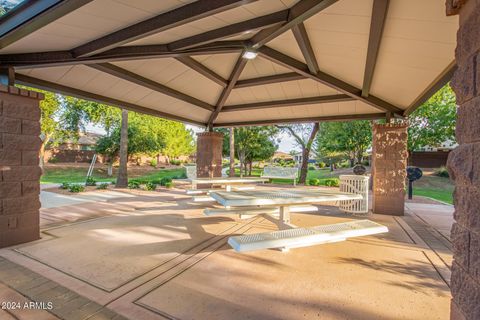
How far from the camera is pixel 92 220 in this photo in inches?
204

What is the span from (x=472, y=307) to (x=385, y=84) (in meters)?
5.10

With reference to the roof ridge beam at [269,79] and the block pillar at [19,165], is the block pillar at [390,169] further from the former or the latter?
the block pillar at [19,165]

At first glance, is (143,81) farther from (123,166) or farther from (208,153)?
(123,166)

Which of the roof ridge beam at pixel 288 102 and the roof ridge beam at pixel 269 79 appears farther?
the roof ridge beam at pixel 288 102

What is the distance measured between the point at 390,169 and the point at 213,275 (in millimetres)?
5713

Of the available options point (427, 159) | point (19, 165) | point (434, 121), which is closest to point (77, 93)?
point (19, 165)

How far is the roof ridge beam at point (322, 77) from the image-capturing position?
14.4ft

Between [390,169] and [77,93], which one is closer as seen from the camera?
[77,93]

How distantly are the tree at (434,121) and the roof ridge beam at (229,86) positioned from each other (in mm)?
11850

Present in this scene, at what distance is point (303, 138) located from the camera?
58.6ft

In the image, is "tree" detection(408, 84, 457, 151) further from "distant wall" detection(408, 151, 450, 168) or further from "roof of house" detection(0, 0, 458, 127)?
"roof of house" detection(0, 0, 458, 127)

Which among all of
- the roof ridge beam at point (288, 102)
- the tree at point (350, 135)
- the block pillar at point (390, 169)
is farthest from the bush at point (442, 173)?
the roof ridge beam at point (288, 102)

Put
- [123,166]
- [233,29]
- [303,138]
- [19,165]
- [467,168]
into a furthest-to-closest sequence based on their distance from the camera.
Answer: [303,138] → [123,166] → [19,165] → [233,29] → [467,168]

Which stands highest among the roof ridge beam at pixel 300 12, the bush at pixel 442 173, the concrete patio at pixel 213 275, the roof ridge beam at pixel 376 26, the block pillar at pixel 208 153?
the roof ridge beam at pixel 300 12
